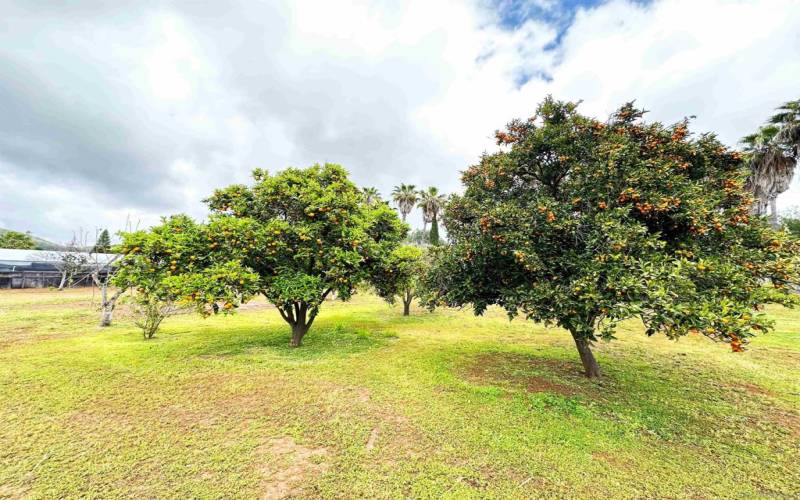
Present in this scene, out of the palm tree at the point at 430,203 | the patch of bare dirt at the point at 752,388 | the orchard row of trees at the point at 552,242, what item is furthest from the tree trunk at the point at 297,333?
the palm tree at the point at 430,203

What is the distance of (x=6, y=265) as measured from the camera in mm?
29875

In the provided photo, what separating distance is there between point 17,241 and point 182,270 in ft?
197

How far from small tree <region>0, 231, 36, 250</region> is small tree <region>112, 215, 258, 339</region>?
55.7 meters

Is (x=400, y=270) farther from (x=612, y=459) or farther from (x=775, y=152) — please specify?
(x=775, y=152)

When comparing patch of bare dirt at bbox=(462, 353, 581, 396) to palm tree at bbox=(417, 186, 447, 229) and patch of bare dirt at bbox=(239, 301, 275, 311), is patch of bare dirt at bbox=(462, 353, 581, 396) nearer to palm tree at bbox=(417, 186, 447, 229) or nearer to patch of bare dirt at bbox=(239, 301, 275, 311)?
patch of bare dirt at bbox=(239, 301, 275, 311)

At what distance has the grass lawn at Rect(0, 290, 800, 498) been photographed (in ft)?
12.0

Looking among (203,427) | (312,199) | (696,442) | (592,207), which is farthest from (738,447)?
(312,199)

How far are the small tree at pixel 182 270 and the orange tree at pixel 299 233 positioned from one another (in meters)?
0.41

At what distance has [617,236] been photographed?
15.8 feet

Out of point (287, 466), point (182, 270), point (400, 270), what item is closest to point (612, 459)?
point (287, 466)

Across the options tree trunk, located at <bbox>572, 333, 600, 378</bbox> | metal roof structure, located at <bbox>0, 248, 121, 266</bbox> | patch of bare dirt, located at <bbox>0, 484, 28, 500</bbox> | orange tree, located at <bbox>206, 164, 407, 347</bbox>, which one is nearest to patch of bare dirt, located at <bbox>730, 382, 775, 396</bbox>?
tree trunk, located at <bbox>572, 333, 600, 378</bbox>

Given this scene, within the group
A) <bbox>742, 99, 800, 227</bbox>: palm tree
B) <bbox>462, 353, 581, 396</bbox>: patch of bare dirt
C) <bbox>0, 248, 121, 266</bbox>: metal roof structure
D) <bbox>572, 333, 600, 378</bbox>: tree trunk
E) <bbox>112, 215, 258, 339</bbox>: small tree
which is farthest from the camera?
<bbox>0, 248, 121, 266</bbox>: metal roof structure

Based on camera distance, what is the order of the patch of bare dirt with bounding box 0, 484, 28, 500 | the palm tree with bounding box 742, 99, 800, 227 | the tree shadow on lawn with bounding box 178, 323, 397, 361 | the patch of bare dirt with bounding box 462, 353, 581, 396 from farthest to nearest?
the palm tree with bounding box 742, 99, 800, 227, the tree shadow on lawn with bounding box 178, 323, 397, 361, the patch of bare dirt with bounding box 462, 353, 581, 396, the patch of bare dirt with bounding box 0, 484, 28, 500

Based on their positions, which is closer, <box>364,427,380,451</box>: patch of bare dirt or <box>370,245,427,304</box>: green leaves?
<box>364,427,380,451</box>: patch of bare dirt
